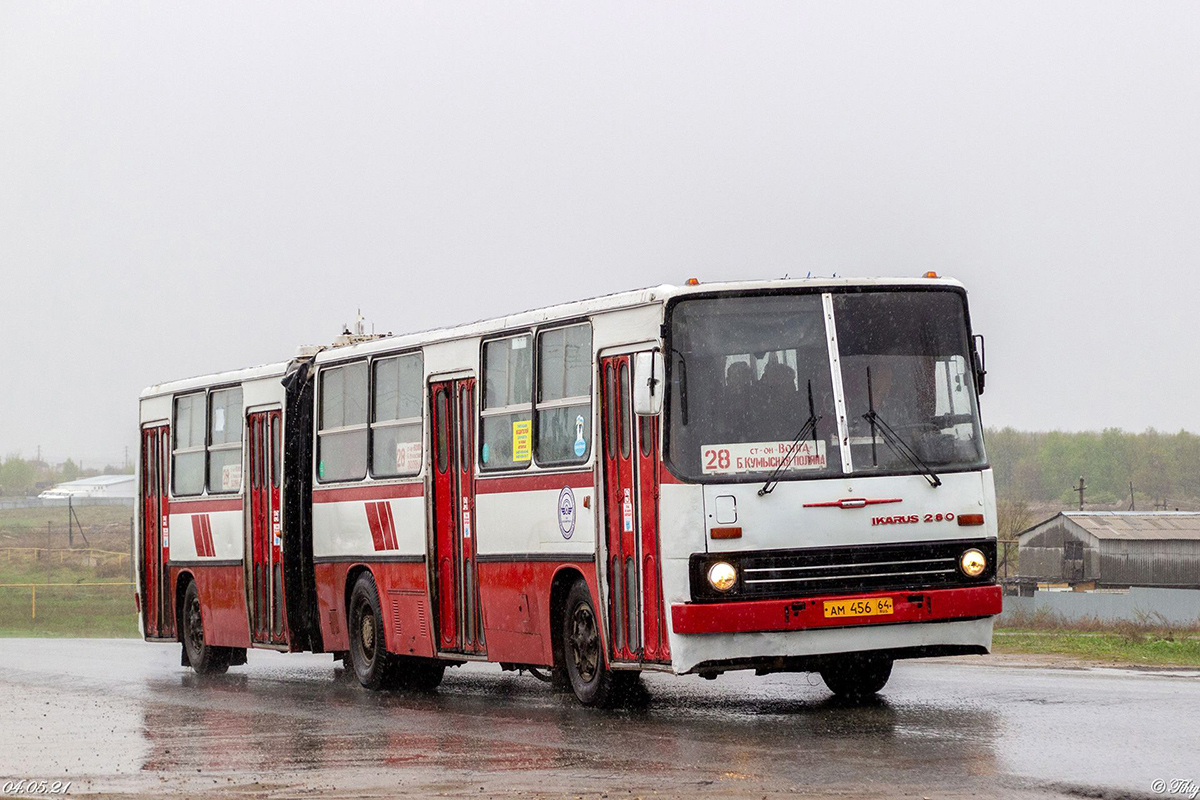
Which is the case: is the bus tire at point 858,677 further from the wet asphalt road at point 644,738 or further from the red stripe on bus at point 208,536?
the red stripe on bus at point 208,536

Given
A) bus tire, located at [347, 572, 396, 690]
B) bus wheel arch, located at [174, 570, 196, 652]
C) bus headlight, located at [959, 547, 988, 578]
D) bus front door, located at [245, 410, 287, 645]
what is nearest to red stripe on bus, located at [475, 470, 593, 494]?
bus tire, located at [347, 572, 396, 690]

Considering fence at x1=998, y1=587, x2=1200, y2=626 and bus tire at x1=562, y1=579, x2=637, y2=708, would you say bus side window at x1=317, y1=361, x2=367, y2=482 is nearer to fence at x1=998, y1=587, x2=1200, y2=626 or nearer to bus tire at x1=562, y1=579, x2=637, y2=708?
bus tire at x1=562, y1=579, x2=637, y2=708

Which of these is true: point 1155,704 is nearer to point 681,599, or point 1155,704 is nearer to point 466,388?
point 681,599

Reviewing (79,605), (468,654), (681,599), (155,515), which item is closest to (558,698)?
(468,654)

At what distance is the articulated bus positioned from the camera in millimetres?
12672

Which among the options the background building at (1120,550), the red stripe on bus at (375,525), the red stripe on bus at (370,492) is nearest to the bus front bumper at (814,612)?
the red stripe on bus at (370,492)

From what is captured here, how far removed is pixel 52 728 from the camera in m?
14.3

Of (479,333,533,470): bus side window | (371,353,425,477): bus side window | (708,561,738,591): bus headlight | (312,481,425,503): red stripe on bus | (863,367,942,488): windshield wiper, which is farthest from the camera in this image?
(371,353,425,477): bus side window

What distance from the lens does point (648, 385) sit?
12.7m

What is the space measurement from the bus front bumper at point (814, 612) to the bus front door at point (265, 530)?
A: 26.5 feet

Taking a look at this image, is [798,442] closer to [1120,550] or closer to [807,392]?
[807,392]

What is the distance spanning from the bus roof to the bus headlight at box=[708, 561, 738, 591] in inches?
77.0

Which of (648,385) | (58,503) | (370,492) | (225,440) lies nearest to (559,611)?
(648,385)
